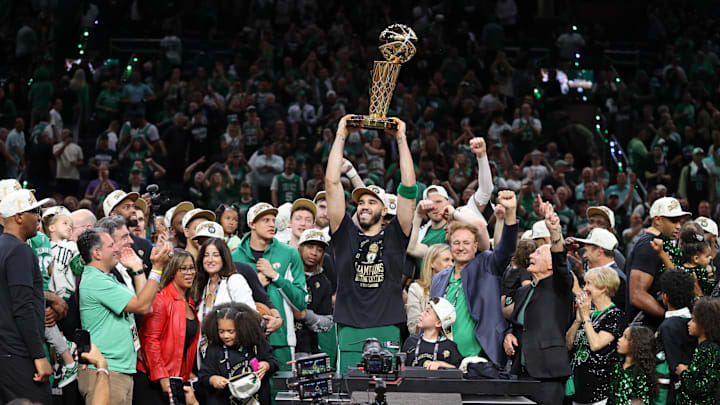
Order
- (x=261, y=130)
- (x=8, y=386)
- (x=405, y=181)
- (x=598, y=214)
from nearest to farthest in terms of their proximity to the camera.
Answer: (x=8, y=386) → (x=405, y=181) → (x=598, y=214) → (x=261, y=130)

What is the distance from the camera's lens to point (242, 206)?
1423 centimetres

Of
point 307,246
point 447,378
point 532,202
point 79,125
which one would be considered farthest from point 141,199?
point 79,125

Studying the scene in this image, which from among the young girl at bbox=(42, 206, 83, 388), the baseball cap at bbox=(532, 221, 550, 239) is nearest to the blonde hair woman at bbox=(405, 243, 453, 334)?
the baseball cap at bbox=(532, 221, 550, 239)

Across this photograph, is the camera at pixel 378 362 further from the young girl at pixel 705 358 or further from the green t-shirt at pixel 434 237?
the green t-shirt at pixel 434 237

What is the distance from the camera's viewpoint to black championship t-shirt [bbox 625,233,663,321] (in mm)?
8375

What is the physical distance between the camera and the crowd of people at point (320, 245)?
7293mm

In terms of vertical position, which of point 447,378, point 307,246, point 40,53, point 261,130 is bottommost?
point 447,378

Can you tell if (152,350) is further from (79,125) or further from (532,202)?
(79,125)

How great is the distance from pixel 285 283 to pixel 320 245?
86 centimetres

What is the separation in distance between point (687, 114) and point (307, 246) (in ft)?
42.6

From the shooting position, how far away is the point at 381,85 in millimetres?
7258

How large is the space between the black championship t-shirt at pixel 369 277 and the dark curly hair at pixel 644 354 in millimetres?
1805

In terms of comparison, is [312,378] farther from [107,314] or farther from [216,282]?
[216,282]

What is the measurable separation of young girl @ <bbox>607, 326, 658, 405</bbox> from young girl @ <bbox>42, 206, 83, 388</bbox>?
167 inches
